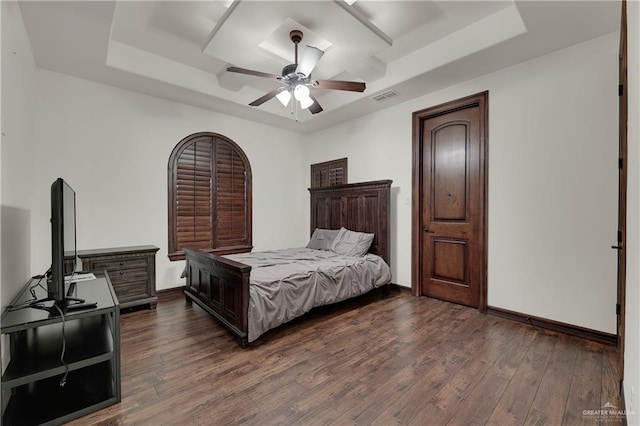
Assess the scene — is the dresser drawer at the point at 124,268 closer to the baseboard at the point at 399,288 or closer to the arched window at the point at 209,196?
the arched window at the point at 209,196

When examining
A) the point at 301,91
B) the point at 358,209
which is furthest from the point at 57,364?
the point at 358,209

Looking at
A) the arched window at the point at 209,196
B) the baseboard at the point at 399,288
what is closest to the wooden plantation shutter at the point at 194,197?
the arched window at the point at 209,196

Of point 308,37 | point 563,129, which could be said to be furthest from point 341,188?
point 563,129

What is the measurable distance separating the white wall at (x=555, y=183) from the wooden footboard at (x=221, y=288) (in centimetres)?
271

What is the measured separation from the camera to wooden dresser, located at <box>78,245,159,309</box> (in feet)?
10.3

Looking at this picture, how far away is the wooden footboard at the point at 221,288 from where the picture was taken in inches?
96.7

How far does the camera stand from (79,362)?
1657mm

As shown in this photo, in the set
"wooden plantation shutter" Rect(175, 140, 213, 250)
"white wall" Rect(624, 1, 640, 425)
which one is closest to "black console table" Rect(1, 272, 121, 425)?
"wooden plantation shutter" Rect(175, 140, 213, 250)

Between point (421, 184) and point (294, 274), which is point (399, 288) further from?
point (294, 274)

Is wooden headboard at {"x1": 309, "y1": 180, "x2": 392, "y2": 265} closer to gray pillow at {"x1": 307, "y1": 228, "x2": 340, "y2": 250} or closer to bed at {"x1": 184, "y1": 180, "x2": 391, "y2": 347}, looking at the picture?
bed at {"x1": 184, "y1": 180, "x2": 391, "y2": 347}

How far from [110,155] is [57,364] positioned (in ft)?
9.16

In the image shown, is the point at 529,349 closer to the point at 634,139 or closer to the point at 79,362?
the point at 634,139

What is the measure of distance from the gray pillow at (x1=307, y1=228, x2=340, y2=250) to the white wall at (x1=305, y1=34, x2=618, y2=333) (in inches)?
85.6

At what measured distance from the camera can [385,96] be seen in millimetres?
3902
